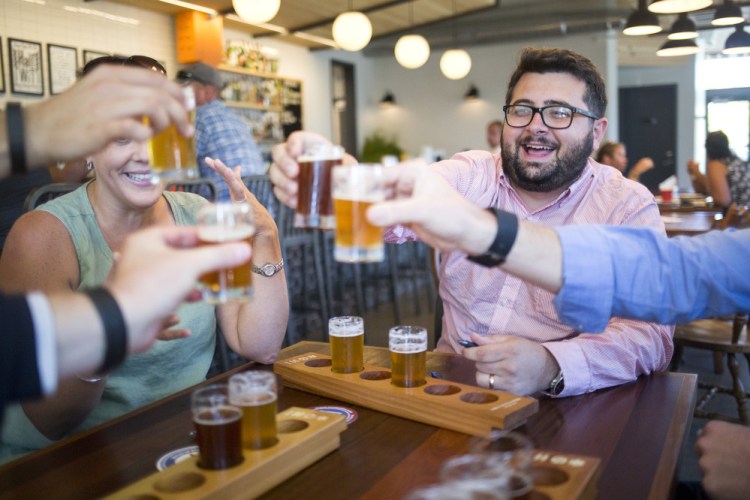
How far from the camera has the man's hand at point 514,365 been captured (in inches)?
57.4

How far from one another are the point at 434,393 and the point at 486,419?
179 millimetres

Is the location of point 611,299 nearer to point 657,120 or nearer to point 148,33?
point 148,33

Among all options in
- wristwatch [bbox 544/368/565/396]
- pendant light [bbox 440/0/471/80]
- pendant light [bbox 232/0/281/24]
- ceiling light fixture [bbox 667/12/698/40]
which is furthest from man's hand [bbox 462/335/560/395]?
pendant light [bbox 440/0/471/80]

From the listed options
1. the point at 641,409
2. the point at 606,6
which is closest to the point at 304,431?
the point at 641,409

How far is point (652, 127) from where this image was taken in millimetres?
14602

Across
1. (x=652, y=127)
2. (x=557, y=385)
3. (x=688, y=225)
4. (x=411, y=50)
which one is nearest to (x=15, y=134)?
(x=557, y=385)

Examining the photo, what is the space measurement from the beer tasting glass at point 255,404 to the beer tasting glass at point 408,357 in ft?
1.22

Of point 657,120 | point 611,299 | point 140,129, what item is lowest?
point 611,299

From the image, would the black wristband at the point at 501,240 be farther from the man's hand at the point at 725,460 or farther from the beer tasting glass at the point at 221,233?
the man's hand at the point at 725,460

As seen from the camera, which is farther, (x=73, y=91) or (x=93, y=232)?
(x=93, y=232)

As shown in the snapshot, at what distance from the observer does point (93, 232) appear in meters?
1.80

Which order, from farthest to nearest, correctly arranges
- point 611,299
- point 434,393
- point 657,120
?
1. point 657,120
2. point 434,393
3. point 611,299

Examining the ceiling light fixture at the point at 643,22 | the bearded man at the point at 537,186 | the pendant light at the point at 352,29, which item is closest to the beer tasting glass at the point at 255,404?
the bearded man at the point at 537,186

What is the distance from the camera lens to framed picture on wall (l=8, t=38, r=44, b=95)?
19.3 ft
